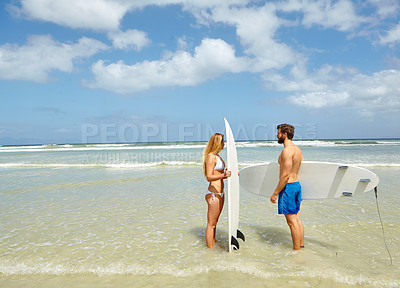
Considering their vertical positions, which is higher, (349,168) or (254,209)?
(349,168)

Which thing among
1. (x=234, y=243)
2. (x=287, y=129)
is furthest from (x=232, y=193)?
(x=287, y=129)

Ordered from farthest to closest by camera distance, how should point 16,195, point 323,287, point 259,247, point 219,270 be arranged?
point 16,195, point 259,247, point 219,270, point 323,287

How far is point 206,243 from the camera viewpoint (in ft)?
12.3

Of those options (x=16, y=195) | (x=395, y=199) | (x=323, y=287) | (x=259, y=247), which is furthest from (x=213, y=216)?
(x=16, y=195)

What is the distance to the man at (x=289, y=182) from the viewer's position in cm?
318

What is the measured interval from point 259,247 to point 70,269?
248 centimetres

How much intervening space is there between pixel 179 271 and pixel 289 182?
172cm

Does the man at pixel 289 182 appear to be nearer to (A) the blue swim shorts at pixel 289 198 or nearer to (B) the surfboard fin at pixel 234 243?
(A) the blue swim shorts at pixel 289 198

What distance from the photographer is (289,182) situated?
3273 millimetres

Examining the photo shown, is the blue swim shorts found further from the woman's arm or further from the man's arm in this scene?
the woman's arm

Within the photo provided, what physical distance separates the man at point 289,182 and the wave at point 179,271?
0.62m

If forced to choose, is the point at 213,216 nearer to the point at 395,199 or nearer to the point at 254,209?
the point at 254,209

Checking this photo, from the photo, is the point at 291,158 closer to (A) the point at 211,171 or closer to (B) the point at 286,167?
(B) the point at 286,167

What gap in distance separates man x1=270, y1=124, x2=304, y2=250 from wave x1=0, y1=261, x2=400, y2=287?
62 cm
